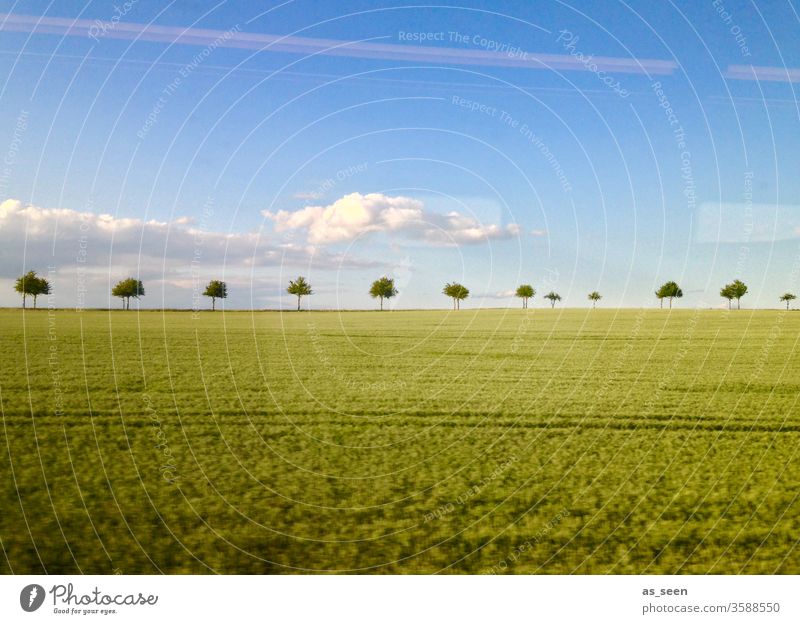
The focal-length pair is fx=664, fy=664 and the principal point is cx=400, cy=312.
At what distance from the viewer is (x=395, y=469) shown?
1255 centimetres

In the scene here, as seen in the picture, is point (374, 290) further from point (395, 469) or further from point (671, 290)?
point (395, 469)

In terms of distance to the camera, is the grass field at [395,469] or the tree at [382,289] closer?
the grass field at [395,469]

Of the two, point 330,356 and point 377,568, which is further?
point 330,356

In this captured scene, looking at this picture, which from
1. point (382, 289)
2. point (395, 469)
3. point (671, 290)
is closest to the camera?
point (395, 469)

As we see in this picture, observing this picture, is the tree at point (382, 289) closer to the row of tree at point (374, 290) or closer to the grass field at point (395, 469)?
the row of tree at point (374, 290)

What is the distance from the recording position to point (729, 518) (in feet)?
32.9

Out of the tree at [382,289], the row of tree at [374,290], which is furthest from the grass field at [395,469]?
the tree at [382,289]

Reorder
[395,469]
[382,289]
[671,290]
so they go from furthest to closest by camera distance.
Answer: [382,289], [671,290], [395,469]

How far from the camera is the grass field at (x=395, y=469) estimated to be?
28.6 feet

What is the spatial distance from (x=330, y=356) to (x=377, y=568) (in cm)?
2397

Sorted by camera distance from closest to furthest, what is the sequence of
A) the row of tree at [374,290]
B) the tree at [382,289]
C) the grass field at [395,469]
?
the grass field at [395,469] → the row of tree at [374,290] → the tree at [382,289]

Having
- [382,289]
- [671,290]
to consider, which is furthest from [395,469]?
[382,289]
